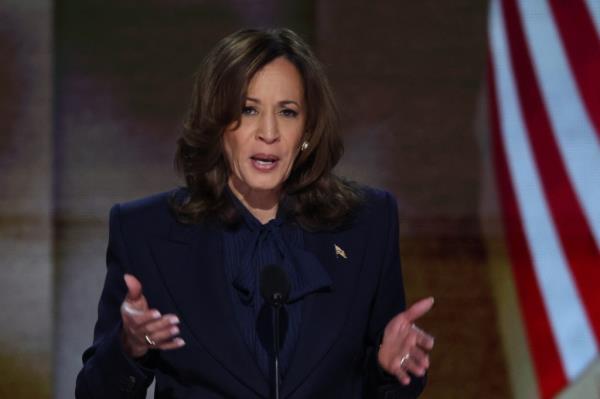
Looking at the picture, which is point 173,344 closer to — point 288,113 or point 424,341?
point 424,341

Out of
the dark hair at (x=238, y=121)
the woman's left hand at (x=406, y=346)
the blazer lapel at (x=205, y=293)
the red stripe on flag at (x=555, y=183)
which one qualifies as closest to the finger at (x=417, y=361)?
the woman's left hand at (x=406, y=346)

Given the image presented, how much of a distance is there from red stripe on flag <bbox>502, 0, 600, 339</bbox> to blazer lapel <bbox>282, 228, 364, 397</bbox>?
165cm

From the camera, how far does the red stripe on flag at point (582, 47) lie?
3557 mm

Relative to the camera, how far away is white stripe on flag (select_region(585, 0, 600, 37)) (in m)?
3.54

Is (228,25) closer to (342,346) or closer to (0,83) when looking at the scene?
(0,83)

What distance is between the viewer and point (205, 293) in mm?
1984

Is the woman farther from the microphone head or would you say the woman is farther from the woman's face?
the microphone head

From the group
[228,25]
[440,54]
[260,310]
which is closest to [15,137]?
[228,25]

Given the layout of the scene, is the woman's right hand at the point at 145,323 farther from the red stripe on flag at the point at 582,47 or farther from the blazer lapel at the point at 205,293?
the red stripe on flag at the point at 582,47

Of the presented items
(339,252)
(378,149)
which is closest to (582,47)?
(378,149)

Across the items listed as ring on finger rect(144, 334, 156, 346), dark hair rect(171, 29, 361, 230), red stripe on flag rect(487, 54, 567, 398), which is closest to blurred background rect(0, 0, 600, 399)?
red stripe on flag rect(487, 54, 567, 398)

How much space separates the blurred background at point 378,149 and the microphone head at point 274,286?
6.66 ft

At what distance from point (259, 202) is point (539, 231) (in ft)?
5.75

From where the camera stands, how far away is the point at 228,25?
375 cm
